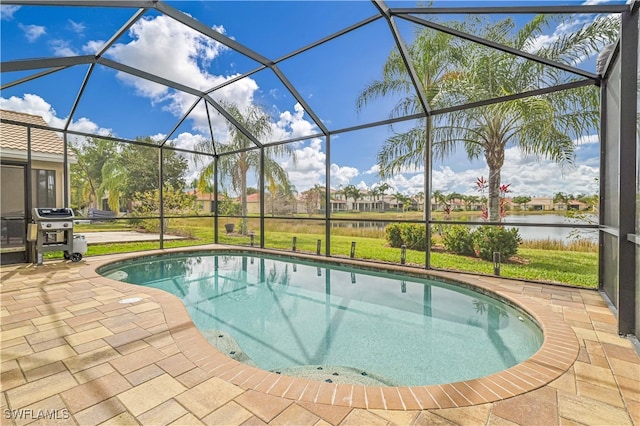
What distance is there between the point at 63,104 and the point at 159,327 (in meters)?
6.64

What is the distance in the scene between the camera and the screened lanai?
4.27 metres

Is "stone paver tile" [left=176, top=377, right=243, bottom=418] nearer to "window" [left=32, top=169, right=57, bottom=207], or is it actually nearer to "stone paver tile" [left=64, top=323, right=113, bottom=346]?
"stone paver tile" [left=64, top=323, right=113, bottom=346]

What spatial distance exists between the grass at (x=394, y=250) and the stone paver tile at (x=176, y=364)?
6408 mm

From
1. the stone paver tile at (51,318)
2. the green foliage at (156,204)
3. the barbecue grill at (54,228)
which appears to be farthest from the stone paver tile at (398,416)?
the green foliage at (156,204)

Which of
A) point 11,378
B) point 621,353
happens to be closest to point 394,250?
point 621,353

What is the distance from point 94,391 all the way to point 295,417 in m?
1.55

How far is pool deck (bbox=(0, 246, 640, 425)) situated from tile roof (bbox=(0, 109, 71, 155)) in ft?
18.1

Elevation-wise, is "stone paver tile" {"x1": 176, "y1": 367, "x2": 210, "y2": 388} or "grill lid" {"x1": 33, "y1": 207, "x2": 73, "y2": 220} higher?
"grill lid" {"x1": 33, "y1": 207, "x2": 73, "y2": 220}

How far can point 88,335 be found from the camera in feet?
10.0

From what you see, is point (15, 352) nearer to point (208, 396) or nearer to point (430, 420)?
point (208, 396)

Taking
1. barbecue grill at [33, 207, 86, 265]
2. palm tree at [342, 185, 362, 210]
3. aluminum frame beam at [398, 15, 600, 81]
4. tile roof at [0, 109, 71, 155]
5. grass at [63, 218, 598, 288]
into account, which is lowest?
grass at [63, 218, 598, 288]

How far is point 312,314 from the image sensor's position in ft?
15.4

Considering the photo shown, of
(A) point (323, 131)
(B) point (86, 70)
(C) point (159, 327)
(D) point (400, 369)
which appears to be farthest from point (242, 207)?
(D) point (400, 369)

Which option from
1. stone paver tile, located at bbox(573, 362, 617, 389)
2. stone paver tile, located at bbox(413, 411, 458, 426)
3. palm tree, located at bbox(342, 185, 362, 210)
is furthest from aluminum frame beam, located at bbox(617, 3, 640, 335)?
palm tree, located at bbox(342, 185, 362, 210)
